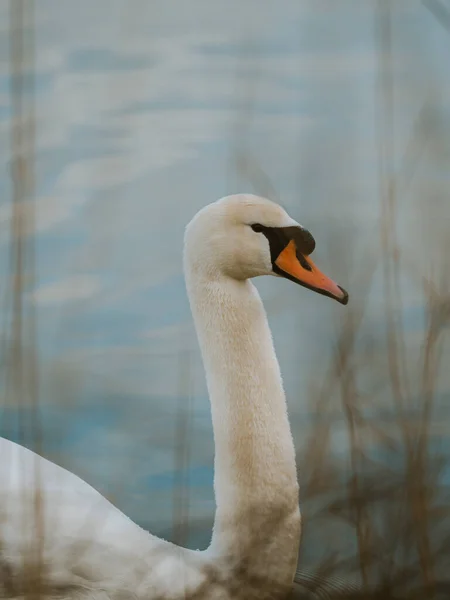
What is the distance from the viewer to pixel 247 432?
5.75 ft

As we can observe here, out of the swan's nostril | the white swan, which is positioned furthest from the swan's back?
the swan's nostril

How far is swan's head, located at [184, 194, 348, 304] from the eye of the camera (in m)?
1.78

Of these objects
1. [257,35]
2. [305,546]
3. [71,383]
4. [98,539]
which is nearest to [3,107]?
[257,35]

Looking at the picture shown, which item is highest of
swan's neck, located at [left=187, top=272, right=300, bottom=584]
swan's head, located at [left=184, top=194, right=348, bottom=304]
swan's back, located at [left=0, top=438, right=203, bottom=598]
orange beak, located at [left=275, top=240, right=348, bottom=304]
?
swan's head, located at [left=184, top=194, right=348, bottom=304]

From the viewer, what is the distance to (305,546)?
5.56ft

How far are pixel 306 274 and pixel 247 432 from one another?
12.4 inches

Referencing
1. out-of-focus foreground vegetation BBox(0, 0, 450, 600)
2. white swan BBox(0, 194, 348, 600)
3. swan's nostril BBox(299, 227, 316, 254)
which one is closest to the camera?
out-of-focus foreground vegetation BBox(0, 0, 450, 600)

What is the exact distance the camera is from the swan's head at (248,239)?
5.84 ft

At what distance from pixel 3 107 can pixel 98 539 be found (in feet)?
3.91

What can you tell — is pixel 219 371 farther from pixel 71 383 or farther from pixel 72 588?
pixel 72 588

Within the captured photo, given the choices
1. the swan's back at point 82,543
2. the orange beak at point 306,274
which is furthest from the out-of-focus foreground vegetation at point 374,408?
the swan's back at point 82,543

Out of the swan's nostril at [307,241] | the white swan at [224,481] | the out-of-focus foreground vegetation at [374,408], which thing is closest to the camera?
the out-of-focus foreground vegetation at [374,408]

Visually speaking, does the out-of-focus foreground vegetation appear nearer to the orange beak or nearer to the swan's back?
the orange beak

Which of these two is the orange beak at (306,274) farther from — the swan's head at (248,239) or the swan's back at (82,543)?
the swan's back at (82,543)
